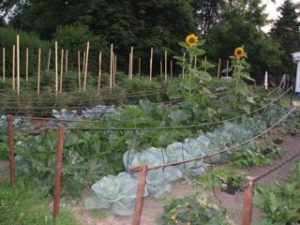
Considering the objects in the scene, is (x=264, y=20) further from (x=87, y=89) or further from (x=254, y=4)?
(x=87, y=89)

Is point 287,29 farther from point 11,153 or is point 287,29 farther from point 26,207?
point 26,207

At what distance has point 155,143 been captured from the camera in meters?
→ 5.29

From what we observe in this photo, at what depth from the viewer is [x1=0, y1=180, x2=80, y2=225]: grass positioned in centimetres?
388

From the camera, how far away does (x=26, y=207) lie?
4156 mm

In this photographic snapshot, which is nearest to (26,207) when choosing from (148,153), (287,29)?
(148,153)

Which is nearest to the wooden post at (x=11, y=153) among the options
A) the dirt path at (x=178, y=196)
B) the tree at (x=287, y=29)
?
the dirt path at (x=178, y=196)

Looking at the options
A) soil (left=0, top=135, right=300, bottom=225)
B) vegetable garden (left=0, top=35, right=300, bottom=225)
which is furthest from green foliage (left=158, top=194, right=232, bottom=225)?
soil (left=0, top=135, right=300, bottom=225)

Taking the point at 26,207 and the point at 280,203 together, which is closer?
the point at 280,203

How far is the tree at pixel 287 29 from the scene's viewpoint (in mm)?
35781

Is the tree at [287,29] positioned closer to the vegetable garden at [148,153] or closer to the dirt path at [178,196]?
the vegetable garden at [148,153]

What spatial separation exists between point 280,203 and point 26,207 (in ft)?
6.95

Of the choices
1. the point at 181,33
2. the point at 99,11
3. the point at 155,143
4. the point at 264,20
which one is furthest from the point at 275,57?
the point at 155,143

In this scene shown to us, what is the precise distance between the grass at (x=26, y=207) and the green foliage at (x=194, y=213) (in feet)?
2.82

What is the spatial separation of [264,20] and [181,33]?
12223 millimetres
